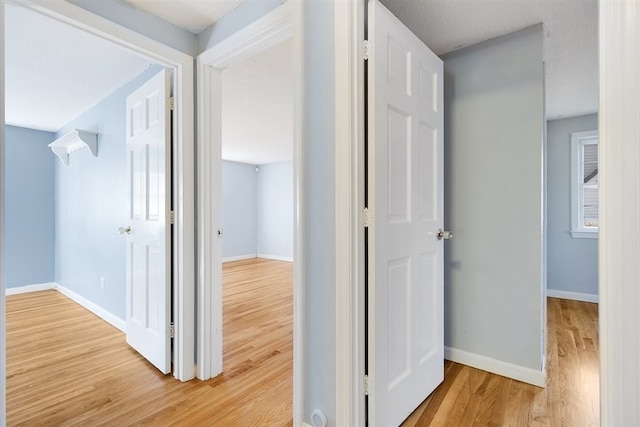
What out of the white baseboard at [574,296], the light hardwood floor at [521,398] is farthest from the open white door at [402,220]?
the white baseboard at [574,296]

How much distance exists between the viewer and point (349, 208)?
1.22 meters

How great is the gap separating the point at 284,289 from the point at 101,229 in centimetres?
225

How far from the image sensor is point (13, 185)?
3852 mm

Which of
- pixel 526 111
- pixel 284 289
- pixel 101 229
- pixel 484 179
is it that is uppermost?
pixel 526 111

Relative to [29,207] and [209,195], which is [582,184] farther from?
[29,207]

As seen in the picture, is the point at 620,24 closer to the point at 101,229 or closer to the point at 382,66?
the point at 382,66

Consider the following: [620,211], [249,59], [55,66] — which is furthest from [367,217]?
[55,66]

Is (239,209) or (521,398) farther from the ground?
(239,209)

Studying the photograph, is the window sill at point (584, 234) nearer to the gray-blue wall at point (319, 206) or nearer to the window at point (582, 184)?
the window at point (582, 184)

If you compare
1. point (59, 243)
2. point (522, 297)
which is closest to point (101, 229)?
point (59, 243)

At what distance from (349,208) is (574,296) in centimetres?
390

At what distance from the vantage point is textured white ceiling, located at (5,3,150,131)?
73.1 inches

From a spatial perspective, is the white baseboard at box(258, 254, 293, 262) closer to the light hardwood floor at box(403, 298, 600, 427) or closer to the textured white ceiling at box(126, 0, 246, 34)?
the light hardwood floor at box(403, 298, 600, 427)

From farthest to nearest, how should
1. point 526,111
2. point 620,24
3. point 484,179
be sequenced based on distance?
point 484,179
point 526,111
point 620,24
